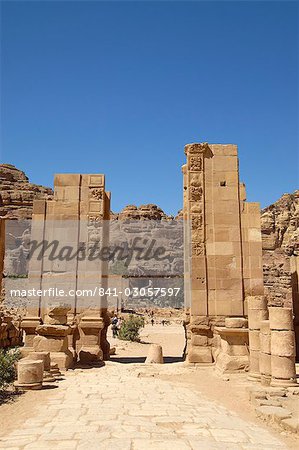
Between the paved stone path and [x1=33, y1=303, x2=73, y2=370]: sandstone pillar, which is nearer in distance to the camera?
the paved stone path

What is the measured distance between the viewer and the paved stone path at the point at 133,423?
205 inches

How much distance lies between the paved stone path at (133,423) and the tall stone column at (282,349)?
6.26ft

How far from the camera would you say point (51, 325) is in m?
11.6

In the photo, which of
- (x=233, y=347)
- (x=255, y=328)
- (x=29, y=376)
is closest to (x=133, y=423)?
(x=29, y=376)

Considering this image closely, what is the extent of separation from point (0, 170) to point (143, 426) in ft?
275

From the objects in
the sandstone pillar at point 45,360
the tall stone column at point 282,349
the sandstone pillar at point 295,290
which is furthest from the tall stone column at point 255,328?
the sandstone pillar at point 45,360

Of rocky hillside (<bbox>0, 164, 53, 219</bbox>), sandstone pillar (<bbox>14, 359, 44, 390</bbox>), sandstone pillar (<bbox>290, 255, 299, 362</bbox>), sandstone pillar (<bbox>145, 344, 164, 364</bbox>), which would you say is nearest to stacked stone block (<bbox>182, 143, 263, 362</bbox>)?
sandstone pillar (<bbox>145, 344, 164, 364</bbox>)

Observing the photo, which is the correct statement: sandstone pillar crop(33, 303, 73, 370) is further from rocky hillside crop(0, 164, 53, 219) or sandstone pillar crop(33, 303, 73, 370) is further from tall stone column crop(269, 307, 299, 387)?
rocky hillside crop(0, 164, 53, 219)

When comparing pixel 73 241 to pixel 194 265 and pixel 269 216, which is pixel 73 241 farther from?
pixel 269 216

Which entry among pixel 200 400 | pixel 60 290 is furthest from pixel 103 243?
pixel 200 400

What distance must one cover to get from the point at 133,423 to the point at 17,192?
74.9 metres

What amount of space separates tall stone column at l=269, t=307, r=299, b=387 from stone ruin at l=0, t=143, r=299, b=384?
1793 mm

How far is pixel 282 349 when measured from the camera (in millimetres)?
9055

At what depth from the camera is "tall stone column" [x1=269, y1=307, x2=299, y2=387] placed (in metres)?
8.91
